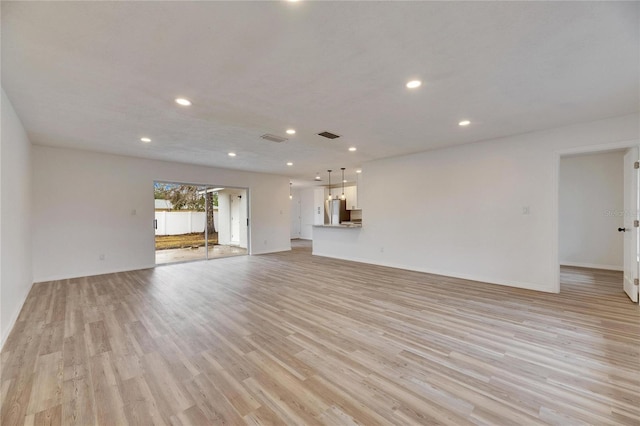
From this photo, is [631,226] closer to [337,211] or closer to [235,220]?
[337,211]

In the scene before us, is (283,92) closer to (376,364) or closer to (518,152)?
(376,364)

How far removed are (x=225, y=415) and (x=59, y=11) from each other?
9.34ft

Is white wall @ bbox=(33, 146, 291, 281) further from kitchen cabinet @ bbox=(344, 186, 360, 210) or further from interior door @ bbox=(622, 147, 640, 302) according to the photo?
interior door @ bbox=(622, 147, 640, 302)

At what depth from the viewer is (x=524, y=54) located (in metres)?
2.19

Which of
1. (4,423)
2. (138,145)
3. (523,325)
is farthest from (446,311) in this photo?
(138,145)

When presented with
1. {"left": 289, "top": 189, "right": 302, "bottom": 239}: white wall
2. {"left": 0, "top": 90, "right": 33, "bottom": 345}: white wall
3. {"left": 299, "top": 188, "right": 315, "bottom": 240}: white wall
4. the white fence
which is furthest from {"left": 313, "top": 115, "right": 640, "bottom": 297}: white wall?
{"left": 289, "top": 189, "right": 302, "bottom": 239}: white wall

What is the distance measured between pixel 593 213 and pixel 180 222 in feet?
35.7

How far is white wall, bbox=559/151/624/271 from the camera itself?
18.4ft

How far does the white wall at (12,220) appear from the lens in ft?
8.96

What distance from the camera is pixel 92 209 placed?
18.1 ft

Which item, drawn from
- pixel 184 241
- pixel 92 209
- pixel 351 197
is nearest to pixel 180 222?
pixel 184 241

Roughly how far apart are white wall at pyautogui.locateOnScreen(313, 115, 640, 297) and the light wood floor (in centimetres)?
76

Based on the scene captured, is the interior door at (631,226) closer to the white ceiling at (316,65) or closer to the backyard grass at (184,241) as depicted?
the white ceiling at (316,65)

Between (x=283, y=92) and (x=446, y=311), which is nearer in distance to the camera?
(x=283, y=92)
